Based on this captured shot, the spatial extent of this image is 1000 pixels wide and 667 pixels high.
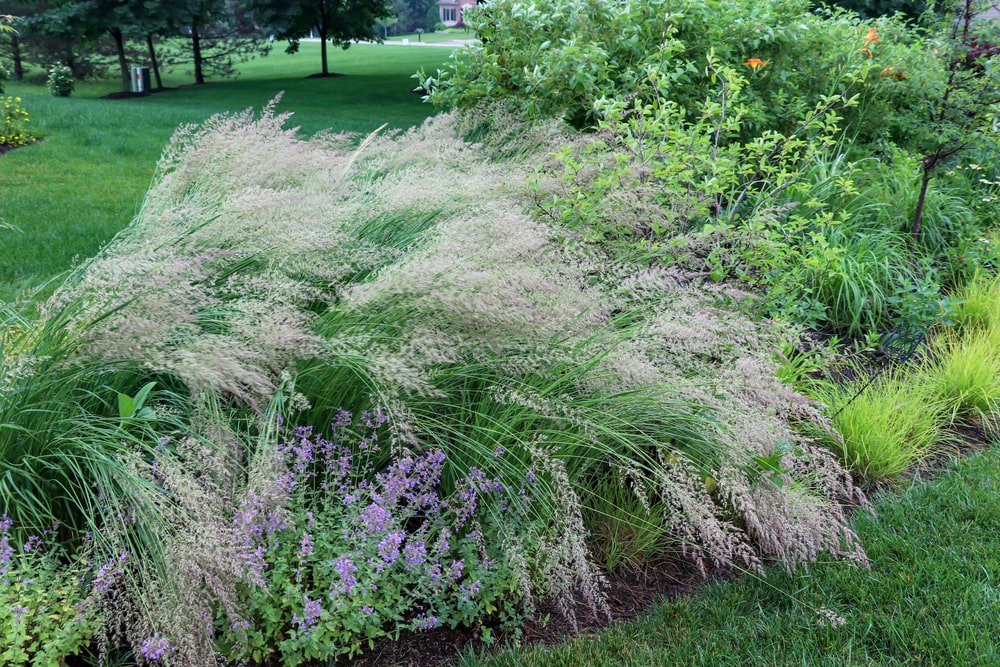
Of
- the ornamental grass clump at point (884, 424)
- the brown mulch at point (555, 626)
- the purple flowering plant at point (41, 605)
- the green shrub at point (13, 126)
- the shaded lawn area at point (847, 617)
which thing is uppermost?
the green shrub at point (13, 126)

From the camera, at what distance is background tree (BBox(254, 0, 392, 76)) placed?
82.9 ft

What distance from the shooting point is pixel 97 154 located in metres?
10.6

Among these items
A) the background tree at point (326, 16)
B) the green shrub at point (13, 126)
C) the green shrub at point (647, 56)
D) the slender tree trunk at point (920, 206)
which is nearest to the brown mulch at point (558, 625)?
the green shrub at point (647, 56)

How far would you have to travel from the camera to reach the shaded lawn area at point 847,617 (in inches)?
95.7

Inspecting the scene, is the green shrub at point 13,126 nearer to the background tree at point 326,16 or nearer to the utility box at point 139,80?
the utility box at point 139,80

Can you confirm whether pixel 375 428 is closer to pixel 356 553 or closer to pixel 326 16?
pixel 356 553

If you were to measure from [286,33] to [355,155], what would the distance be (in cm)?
2520

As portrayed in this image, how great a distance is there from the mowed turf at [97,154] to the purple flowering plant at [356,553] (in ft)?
4.55

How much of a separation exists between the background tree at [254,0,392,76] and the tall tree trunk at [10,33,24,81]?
9.17 meters

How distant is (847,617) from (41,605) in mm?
2484

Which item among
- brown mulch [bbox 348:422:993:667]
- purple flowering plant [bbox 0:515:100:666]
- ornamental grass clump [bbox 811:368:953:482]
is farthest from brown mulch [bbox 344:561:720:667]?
ornamental grass clump [bbox 811:368:953:482]

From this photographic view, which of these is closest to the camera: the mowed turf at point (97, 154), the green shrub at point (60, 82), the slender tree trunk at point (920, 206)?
the slender tree trunk at point (920, 206)

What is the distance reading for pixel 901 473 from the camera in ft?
11.6

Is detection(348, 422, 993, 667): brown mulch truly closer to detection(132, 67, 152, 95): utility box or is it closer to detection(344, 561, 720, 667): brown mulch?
detection(344, 561, 720, 667): brown mulch
